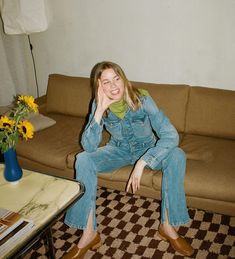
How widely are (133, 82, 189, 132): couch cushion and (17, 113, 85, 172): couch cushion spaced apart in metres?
0.71

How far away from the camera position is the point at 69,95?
9.19 feet

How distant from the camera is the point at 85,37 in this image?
2844mm

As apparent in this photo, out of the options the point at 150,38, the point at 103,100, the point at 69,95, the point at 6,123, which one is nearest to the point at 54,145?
the point at 69,95

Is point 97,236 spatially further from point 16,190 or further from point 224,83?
point 224,83

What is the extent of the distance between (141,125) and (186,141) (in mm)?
457

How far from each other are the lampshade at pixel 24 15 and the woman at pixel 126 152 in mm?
1331

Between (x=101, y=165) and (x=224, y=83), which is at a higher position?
(x=224, y=83)

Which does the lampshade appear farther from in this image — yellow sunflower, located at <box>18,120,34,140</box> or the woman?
yellow sunflower, located at <box>18,120,34,140</box>

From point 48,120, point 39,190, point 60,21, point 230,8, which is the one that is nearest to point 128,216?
point 39,190

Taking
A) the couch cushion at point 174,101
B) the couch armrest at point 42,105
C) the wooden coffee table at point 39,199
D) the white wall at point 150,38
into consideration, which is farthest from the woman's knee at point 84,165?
the couch armrest at point 42,105

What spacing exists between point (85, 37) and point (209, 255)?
2.07 meters

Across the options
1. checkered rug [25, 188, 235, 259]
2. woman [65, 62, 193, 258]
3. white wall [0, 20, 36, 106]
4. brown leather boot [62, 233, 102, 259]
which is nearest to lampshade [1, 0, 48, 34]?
white wall [0, 20, 36, 106]

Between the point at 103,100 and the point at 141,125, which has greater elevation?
the point at 103,100

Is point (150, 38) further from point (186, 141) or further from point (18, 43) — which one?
point (18, 43)
